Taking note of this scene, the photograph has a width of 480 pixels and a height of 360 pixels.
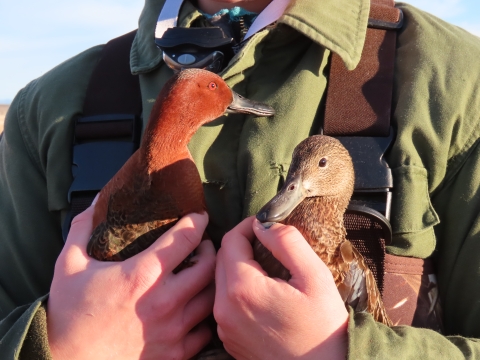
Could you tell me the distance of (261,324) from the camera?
2004mm

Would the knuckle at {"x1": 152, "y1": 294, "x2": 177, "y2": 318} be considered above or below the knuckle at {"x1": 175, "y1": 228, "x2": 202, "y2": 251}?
below

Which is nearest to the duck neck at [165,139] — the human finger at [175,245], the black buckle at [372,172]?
the human finger at [175,245]

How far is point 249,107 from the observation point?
2.56m

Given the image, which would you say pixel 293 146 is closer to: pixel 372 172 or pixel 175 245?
pixel 372 172

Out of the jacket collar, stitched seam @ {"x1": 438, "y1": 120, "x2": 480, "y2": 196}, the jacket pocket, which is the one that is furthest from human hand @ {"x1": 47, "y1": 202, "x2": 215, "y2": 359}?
stitched seam @ {"x1": 438, "y1": 120, "x2": 480, "y2": 196}

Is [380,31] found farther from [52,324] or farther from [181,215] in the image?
[52,324]

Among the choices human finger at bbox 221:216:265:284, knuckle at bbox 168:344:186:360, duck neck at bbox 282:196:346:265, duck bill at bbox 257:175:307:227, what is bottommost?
knuckle at bbox 168:344:186:360

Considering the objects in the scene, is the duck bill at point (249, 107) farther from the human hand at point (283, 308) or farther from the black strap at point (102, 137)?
the human hand at point (283, 308)

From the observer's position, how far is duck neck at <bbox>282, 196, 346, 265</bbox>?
2.50 m

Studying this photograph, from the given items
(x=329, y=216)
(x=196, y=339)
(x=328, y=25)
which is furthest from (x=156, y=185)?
(x=328, y=25)

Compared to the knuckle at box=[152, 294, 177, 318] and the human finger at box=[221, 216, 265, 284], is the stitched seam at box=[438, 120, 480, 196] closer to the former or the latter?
the human finger at box=[221, 216, 265, 284]

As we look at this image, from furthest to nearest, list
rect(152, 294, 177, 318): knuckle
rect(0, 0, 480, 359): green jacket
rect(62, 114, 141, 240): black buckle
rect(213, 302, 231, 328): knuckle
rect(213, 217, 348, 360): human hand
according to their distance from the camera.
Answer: rect(62, 114, 141, 240): black buckle < rect(0, 0, 480, 359): green jacket < rect(152, 294, 177, 318): knuckle < rect(213, 302, 231, 328): knuckle < rect(213, 217, 348, 360): human hand

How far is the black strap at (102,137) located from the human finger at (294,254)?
2.94 feet

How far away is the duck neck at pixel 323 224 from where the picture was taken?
8.19 ft
